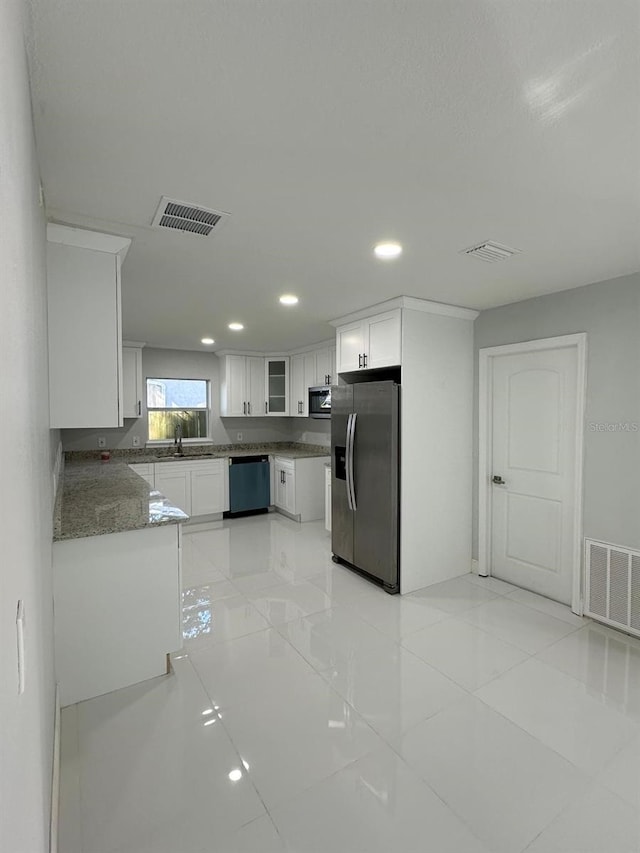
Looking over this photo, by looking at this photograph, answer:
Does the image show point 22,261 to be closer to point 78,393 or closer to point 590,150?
point 78,393

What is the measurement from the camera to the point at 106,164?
1558mm

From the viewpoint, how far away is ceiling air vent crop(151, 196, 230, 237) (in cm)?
187

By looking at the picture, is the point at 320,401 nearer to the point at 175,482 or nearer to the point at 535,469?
the point at 175,482

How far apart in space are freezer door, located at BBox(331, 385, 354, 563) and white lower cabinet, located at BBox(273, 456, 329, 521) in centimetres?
155

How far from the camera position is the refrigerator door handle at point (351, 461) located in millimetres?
3768

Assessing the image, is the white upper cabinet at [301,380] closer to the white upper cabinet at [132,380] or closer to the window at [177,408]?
the window at [177,408]

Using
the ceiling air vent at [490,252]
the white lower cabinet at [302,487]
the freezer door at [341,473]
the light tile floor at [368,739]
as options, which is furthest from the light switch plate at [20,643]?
the white lower cabinet at [302,487]

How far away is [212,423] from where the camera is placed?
20.8ft

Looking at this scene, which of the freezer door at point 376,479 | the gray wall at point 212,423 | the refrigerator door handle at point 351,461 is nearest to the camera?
the freezer door at point 376,479

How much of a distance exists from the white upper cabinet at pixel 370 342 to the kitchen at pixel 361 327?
0.09m

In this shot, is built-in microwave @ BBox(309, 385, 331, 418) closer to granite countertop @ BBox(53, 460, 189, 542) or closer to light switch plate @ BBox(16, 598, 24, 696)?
granite countertop @ BBox(53, 460, 189, 542)

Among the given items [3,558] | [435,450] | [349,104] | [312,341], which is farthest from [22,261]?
[312,341]

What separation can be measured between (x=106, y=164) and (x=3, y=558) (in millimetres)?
1562

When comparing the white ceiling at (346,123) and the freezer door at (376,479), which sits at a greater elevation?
the white ceiling at (346,123)
